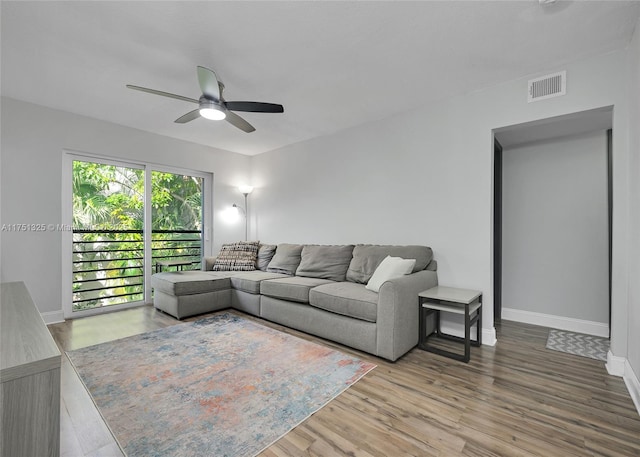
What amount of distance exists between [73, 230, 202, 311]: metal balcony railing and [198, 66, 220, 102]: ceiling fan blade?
277cm

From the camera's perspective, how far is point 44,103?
337 centimetres

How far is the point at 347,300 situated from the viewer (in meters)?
2.72

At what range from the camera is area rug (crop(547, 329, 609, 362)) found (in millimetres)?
2645

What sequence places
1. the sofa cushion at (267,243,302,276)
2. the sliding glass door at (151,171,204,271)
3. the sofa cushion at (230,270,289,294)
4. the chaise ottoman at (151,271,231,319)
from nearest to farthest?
the chaise ottoman at (151,271,231,319), the sofa cushion at (230,270,289,294), the sofa cushion at (267,243,302,276), the sliding glass door at (151,171,204,271)

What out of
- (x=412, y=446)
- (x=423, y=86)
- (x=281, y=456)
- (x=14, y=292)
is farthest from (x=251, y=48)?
(x=412, y=446)

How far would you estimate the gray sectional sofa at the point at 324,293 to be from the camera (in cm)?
251

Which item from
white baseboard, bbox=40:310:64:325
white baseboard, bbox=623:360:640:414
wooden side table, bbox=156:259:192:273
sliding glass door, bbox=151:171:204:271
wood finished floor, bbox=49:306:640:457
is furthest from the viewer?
sliding glass door, bbox=151:171:204:271

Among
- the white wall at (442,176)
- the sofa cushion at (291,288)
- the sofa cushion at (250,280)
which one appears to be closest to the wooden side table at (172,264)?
the sofa cushion at (250,280)

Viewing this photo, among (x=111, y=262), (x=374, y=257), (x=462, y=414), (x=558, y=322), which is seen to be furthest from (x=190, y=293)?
(x=558, y=322)

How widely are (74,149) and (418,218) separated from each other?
4271 mm

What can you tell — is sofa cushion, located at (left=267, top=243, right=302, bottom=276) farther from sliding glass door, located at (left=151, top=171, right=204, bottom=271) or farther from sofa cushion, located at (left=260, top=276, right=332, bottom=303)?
sliding glass door, located at (left=151, top=171, right=204, bottom=271)

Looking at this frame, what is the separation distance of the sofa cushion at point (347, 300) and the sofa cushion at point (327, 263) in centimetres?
43

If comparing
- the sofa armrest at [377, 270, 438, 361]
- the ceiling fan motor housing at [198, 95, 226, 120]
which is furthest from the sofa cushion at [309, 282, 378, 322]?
the ceiling fan motor housing at [198, 95, 226, 120]

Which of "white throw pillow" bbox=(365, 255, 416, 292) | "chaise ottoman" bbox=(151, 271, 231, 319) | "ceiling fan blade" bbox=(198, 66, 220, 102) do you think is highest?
"ceiling fan blade" bbox=(198, 66, 220, 102)
